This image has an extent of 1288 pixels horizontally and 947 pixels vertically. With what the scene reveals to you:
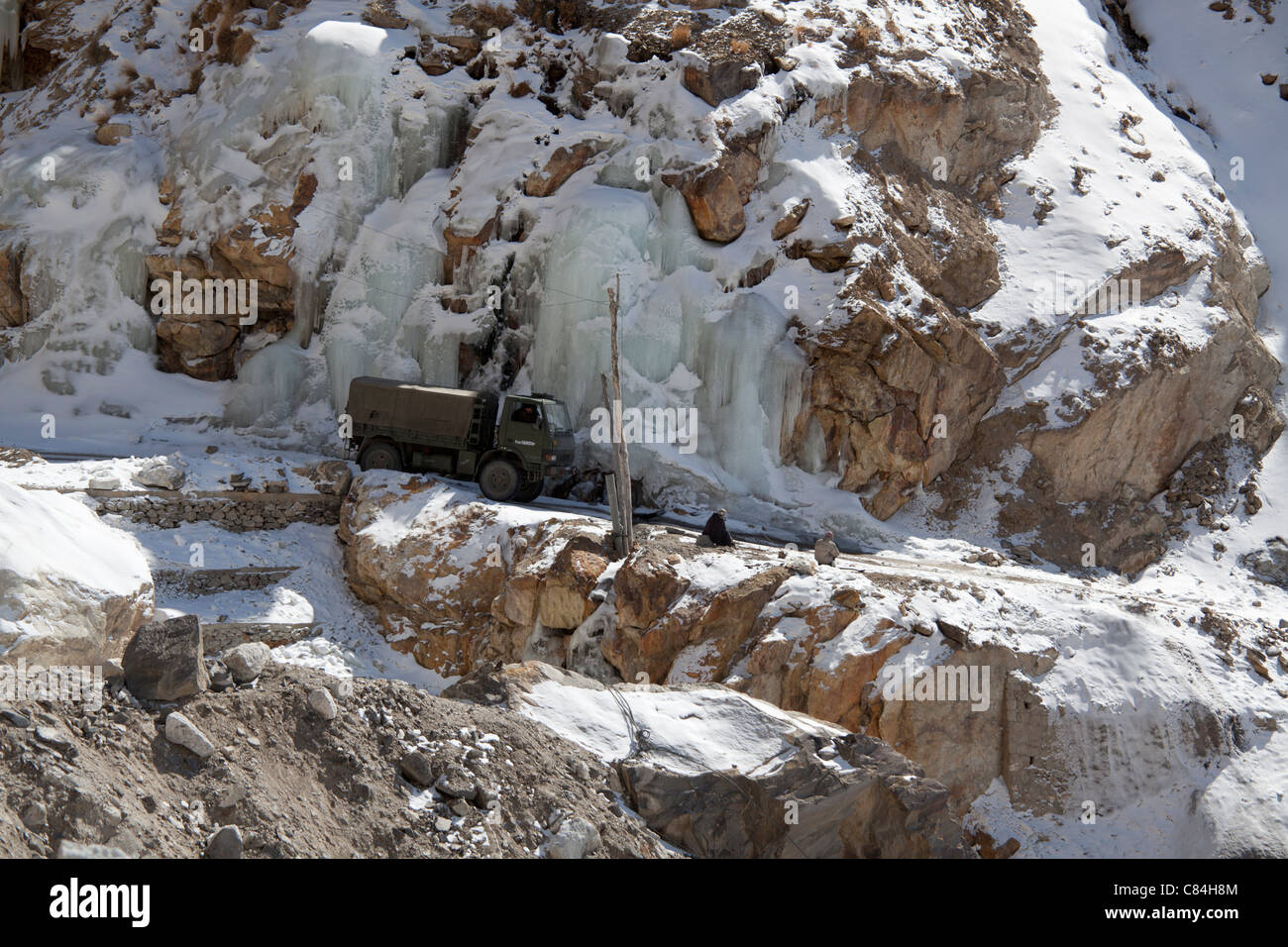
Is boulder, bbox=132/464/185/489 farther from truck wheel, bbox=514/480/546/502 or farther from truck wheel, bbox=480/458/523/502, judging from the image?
truck wheel, bbox=514/480/546/502

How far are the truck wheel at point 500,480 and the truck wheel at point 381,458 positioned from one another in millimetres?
1952

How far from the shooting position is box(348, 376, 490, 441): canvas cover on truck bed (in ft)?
67.9

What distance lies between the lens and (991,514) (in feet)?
73.5

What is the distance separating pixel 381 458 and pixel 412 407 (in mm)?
1168

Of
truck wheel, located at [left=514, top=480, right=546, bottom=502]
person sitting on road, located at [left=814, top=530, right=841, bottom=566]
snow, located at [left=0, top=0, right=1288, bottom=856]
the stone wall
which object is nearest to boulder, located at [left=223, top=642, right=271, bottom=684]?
snow, located at [left=0, top=0, right=1288, bottom=856]

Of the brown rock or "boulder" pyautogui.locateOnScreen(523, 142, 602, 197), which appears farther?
"boulder" pyautogui.locateOnScreen(523, 142, 602, 197)

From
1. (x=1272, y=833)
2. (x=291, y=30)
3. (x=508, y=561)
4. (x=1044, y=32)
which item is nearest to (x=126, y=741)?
(x=508, y=561)

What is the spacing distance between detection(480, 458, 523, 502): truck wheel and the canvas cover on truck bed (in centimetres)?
94

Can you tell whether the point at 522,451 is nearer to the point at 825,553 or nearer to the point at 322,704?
the point at 825,553

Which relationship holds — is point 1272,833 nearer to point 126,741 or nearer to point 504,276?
point 126,741

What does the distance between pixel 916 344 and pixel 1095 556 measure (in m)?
5.54

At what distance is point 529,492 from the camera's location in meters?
20.4

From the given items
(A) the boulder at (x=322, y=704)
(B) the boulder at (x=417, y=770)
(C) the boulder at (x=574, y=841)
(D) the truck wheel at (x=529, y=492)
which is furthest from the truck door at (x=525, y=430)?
(C) the boulder at (x=574, y=841)

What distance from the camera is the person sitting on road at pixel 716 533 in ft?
57.9
